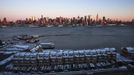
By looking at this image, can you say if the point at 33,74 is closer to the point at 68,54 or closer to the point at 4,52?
the point at 68,54

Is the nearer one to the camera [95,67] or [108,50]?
[95,67]

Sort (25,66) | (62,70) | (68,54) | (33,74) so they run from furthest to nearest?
1. (68,54)
2. (25,66)
3. (62,70)
4. (33,74)

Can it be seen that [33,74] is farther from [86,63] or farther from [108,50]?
[108,50]

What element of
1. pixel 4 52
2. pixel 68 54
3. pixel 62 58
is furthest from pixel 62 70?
pixel 4 52

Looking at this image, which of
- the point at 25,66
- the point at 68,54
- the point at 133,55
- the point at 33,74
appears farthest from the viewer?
the point at 133,55

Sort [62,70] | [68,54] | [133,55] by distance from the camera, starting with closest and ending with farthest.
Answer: [62,70]
[68,54]
[133,55]

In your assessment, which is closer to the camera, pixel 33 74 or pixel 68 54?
pixel 33 74

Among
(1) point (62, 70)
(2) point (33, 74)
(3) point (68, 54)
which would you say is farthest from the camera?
(3) point (68, 54)

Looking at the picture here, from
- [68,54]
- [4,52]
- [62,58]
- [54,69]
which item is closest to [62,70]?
[54,69]
